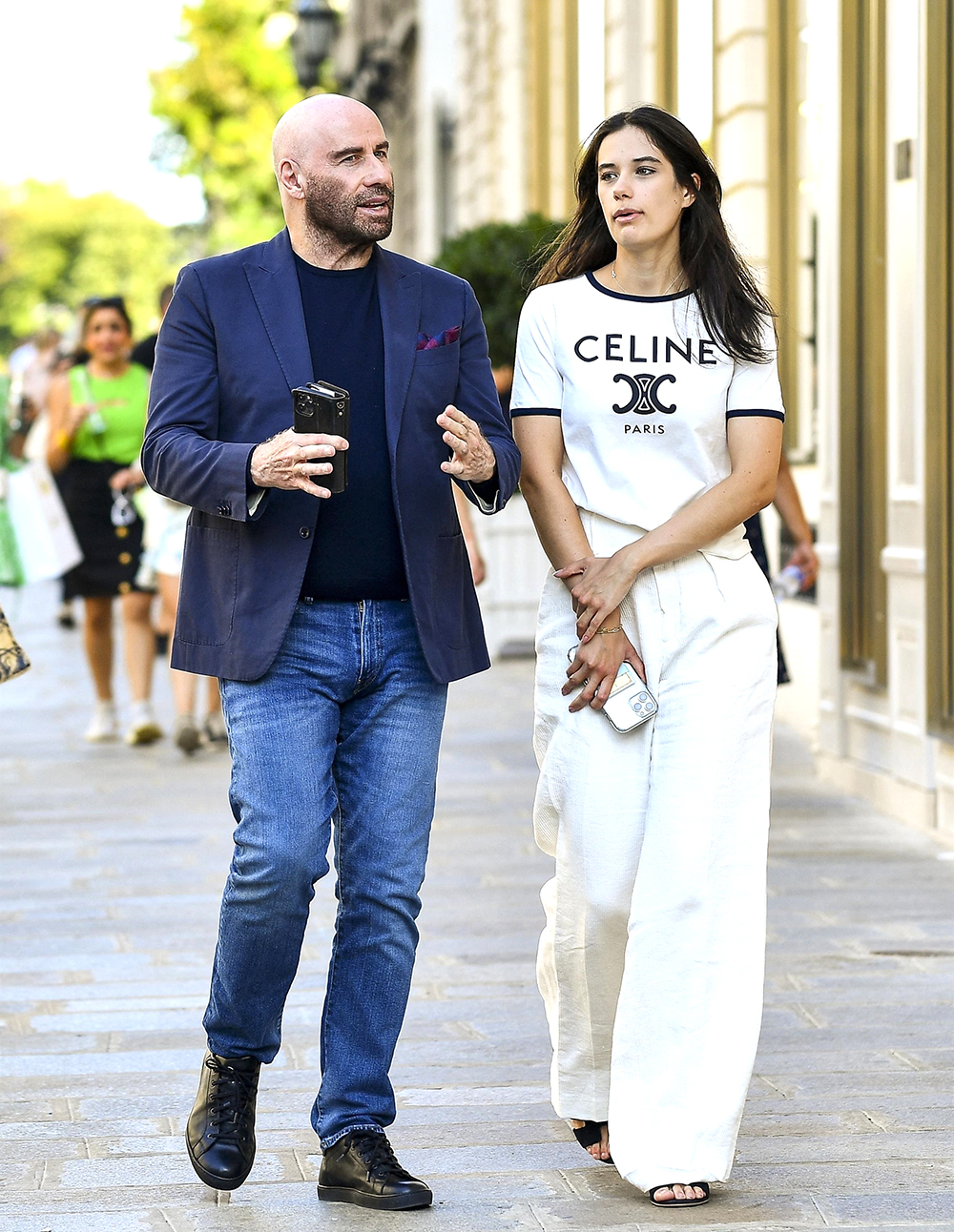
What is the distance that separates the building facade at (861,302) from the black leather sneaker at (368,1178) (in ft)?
6.22

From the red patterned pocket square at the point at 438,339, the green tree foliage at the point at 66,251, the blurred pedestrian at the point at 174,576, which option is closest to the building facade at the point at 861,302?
the red patterned pocket square at the point at 438,339

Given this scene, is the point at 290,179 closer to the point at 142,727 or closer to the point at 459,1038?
the point at 459,1038

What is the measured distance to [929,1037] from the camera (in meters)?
4.89

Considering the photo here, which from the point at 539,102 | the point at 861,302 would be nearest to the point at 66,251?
the point at 539,102

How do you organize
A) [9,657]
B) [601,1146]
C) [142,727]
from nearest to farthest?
1. [601,1146]
2. [9,657]
3. [142,727]

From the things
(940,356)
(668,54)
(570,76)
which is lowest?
(940,356)

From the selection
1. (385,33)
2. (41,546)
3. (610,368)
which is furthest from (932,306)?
(385,33)

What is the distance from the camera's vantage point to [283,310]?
372cm

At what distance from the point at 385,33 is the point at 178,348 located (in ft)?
96.6

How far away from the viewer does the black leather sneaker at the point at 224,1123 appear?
12.1 ft

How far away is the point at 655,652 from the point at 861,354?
507cm

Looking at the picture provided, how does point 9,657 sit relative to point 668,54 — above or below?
below

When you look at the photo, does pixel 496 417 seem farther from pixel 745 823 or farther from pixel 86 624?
pixel 86 624

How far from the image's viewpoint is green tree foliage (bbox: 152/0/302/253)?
36969 mm
